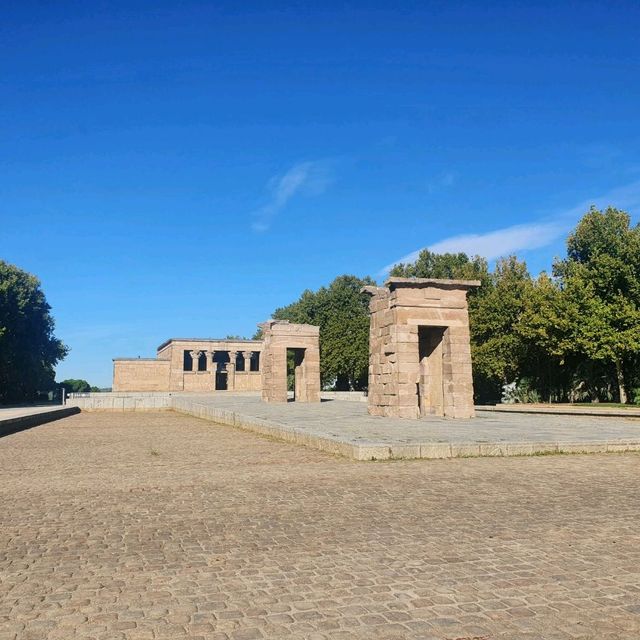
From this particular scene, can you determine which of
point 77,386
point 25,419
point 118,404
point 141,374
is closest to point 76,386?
point 77,386

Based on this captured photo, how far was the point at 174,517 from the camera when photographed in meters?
6.41

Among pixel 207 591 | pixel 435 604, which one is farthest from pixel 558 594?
pixel 207 591

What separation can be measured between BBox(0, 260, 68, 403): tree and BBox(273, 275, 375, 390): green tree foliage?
23603 millimetres

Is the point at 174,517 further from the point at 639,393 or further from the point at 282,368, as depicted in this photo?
the point at 639,393

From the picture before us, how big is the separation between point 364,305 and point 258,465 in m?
48.2

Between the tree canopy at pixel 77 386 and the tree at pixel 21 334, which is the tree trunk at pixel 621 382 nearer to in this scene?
the tree at pixel 21 334

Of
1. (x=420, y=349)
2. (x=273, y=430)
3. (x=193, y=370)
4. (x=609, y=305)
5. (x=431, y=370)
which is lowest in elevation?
(x=273, y=430)

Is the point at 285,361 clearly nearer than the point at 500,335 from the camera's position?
Yes

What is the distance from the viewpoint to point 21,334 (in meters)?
47.3

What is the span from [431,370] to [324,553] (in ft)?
53.7

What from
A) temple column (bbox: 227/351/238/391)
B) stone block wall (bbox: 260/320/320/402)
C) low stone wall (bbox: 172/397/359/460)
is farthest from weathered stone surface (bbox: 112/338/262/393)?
low stone wall (bbox: 172/397/359/460)

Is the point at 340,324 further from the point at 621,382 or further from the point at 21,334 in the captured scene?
the point at 21,334

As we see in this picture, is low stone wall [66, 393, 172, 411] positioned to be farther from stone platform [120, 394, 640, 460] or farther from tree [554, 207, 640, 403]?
tree [554, 207, 640, 403]

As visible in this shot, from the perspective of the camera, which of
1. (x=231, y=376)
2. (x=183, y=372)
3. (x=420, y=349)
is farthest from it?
(x=231, y=376)
